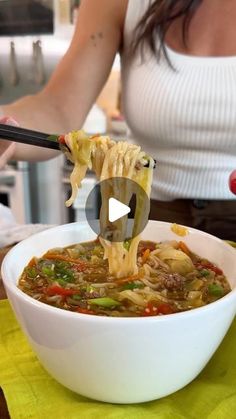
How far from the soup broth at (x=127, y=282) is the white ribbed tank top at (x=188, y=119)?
41 cm

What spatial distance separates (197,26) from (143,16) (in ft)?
0.40

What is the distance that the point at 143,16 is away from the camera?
1121mm

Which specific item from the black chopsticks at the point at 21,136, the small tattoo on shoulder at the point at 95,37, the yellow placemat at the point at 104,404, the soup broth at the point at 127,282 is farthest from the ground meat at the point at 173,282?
the small tattoo on shoulder at the point at 95,37

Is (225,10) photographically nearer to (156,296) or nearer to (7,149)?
(7,149)

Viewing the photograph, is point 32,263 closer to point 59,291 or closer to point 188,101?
point 59,291

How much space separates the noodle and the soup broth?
0.02 m

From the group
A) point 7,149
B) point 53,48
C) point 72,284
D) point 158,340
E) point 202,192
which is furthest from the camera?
point 53,48

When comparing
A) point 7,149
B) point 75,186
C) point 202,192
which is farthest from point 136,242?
point 202,192

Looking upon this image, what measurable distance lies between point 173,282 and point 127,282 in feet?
0.18

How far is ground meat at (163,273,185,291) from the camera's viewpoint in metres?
0.58

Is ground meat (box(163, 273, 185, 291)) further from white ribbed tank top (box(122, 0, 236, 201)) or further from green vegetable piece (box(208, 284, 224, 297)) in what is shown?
white ribbed tank top (box(122, 0, 236, 201))

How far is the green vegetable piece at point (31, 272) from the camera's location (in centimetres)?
61

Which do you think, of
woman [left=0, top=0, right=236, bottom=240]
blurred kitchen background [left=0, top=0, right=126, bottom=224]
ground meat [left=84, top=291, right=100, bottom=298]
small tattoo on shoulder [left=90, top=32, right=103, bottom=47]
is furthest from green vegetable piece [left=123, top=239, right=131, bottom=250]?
blurred kitchen background [left=0, top=0, right=126, bottom=224]

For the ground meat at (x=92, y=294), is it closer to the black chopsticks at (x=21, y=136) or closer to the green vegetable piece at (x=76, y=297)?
the green vegetable piece at (x=76, y=297)
